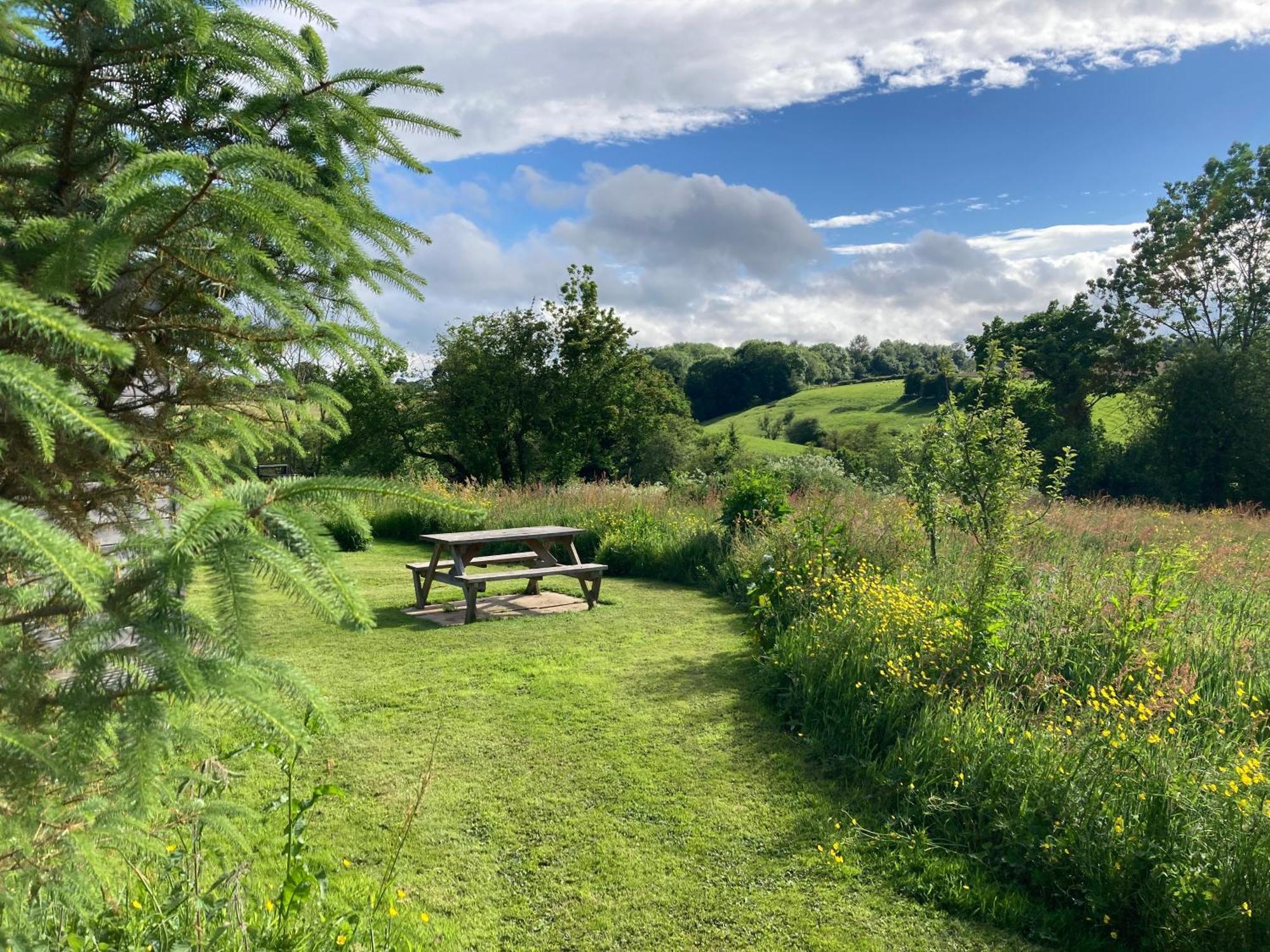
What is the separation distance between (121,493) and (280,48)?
4.48 ft

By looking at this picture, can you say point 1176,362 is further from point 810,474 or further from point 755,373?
point 755,373

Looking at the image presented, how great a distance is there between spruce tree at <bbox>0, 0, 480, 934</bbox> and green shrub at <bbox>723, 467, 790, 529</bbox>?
7411 millimetres

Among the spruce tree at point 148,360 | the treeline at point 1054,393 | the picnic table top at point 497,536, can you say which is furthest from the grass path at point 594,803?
the treeline at point 1054,393

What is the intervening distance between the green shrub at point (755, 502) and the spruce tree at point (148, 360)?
741 cm

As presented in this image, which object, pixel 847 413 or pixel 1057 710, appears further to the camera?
pixel 847 413

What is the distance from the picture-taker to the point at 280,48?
7.34ft

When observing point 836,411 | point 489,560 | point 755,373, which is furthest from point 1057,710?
point 755,373

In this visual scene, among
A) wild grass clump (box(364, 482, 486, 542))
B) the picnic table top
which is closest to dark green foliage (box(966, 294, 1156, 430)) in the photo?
wild grass clump (box(364, 482, 486, 542))

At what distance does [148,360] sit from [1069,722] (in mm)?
4491

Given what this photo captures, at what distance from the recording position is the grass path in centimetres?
318

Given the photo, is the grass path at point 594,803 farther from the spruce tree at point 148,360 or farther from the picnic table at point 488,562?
the picnic table at point 488,562

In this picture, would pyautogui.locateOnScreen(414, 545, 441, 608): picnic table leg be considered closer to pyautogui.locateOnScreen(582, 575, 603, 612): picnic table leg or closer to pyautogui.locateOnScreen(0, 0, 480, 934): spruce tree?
pyautogui.locateOnScreen(582, 575, 603, 612): picnic table leg

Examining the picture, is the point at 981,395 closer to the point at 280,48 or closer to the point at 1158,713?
the point at 1158,713

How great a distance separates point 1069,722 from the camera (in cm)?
426
